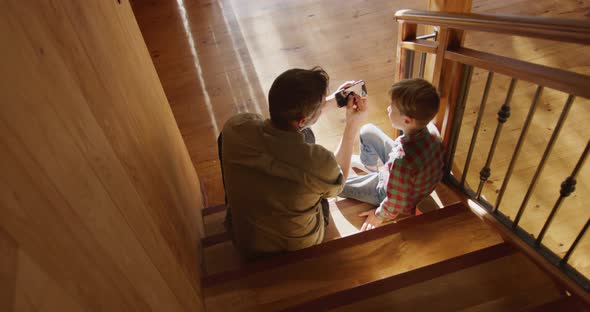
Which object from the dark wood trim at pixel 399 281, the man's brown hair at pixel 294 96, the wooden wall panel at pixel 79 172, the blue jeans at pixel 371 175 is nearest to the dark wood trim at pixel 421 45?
the blue jeans at pixel 371 175

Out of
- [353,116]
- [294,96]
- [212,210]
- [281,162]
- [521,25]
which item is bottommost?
[212,210]

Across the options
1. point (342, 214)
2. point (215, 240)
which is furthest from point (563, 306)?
point (215, 240)

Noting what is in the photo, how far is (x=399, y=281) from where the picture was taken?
4.55ft

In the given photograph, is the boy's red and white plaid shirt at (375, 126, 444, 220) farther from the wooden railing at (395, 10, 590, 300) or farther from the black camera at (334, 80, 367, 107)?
the black camera at (334, 80, 367, 107)

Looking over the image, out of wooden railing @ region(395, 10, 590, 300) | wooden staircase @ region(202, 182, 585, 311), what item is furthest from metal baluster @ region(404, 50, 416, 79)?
wooden staircase @ region(202, 182, 585, 311)

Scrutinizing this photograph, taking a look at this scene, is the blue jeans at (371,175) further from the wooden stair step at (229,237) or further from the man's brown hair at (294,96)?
the man's brown hair at (294,96)

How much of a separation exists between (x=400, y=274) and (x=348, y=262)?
236mm

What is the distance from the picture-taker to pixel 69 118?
690 millimetres

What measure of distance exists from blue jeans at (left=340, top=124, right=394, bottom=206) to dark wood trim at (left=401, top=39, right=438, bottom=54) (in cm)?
47

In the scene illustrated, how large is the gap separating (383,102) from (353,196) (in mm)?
1115

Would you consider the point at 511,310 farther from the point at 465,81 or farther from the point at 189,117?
the point at 189,117

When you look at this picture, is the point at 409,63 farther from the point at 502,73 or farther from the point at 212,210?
the point at 212,210

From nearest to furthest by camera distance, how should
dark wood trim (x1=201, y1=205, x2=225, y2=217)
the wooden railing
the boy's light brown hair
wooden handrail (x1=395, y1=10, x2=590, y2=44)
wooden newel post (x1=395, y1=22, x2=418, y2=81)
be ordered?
wooden handrail (x1=395, y1=10, x2=590, y2=44)
the wooden railing
the boy's light brown hair
wooden newel post (x1=395, y1=22, x2=418, y2=81)
dark wood trim (x1=201, y1=205, x2=225, y2=217)

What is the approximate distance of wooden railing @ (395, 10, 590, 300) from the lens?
102 cm
